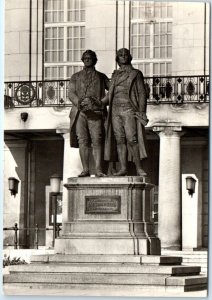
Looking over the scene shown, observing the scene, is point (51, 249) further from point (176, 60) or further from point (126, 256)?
point (126, 256)

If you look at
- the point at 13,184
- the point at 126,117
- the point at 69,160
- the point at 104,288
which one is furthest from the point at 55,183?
the point at 104,288

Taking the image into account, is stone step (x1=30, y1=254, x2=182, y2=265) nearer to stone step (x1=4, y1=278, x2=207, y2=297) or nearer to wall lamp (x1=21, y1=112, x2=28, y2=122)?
stone step (x1=4, y1=278, x2=207, y2=297)

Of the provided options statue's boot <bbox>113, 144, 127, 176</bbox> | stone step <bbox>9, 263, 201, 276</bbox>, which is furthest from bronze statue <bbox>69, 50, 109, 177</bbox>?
stone step <bbox>9, 263, 201, 276</bbox>

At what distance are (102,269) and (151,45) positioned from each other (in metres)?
8.60

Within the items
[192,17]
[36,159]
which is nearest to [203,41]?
[192,17]

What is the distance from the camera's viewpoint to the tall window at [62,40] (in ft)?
79.5

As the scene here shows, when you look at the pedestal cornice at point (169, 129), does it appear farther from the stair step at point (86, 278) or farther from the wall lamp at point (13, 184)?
A: the stair step at point (86, 278)

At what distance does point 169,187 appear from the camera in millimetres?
23891

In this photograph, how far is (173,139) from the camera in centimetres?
2420

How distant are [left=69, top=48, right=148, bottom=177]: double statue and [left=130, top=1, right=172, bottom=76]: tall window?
650 cm

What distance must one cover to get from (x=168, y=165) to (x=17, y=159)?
3166 millimetres

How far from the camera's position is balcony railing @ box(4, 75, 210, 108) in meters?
23.6

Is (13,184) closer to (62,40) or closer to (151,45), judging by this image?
(62,40)

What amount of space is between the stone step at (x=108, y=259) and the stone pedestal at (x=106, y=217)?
170mm
